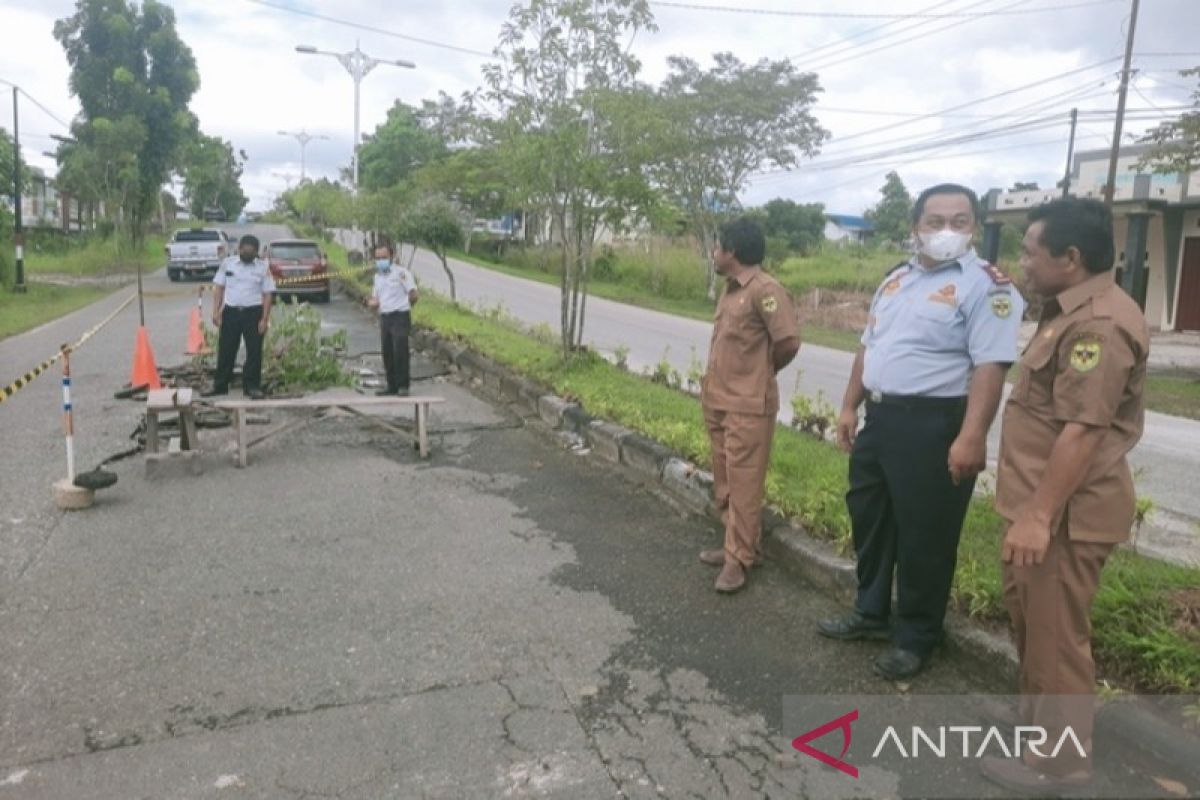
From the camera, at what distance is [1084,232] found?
8.43 ft

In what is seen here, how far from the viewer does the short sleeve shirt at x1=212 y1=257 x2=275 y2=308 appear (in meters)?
8.79

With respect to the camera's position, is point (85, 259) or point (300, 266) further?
point (85, 259)

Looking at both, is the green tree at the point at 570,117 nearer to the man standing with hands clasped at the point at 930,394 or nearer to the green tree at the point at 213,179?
the man standing with hands clasped at the point at 930,394

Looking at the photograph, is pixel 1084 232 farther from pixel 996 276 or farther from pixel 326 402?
pixel 326 402

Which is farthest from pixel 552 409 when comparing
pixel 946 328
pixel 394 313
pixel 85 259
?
pixel 85 259

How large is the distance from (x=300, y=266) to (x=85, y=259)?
15.4m

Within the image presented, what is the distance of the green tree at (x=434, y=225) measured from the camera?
714 inches

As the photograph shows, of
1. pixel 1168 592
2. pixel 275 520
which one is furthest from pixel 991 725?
pixel 275 520

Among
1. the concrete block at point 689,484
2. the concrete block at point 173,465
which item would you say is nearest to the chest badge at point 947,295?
the concrete block at point 689,484

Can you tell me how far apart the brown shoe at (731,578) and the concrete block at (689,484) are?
1021 millimetres

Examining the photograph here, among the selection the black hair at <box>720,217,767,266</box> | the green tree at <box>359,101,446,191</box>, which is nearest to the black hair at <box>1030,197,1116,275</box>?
the black hair at <box>720,217,767,266</box>

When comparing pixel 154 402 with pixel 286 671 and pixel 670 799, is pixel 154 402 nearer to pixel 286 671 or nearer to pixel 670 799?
pixel 286 671

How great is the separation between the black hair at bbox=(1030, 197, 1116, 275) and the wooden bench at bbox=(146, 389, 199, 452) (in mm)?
5659

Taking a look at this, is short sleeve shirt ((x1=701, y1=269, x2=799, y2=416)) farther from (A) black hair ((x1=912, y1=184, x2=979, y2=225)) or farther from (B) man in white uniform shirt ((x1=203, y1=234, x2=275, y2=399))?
(B) man in white uniform shirt ((x1=203, y1=234, x2=275, y2=399))
